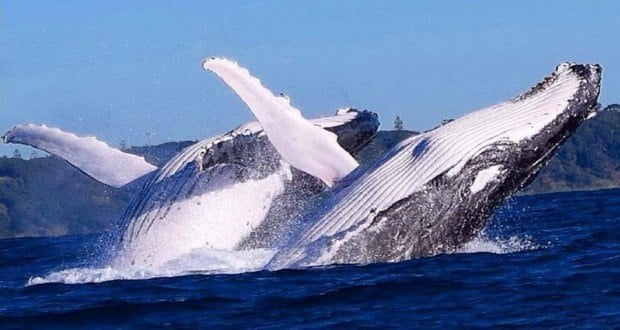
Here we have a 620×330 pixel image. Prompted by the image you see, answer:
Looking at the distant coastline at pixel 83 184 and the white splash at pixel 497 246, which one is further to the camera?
the distant coastline at pixel 83 184

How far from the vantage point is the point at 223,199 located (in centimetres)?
1204

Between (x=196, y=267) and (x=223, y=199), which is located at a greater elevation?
(x=223, y=199)

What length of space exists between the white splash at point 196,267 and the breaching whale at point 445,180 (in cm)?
63

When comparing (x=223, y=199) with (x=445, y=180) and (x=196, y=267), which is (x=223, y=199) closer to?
(x=196, y=267)

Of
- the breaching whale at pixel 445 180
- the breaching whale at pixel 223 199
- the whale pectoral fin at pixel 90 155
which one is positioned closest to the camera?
the breaching whale at pixel 445 180

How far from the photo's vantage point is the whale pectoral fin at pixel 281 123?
10.9m

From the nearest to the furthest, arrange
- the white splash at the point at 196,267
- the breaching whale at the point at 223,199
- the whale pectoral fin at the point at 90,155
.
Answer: the white splash at the point at 196,267
the breaching whale at the point at 223,199
the whale pectoral fin at the point at 90,155

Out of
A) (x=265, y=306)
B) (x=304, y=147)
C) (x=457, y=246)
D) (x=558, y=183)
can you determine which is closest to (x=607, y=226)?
(x=457, y=246)

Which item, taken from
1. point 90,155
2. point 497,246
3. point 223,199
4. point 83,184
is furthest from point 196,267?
point 83,184

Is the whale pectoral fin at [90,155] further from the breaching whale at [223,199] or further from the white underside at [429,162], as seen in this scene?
the white underside at [429,162]

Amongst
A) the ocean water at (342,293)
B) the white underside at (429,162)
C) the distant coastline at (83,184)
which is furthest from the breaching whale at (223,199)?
the distant coastline at (83,184)

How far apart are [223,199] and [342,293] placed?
2.56 meters

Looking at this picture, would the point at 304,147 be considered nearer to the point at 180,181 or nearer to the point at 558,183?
the point at 180,181

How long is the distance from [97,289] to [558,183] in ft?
489
